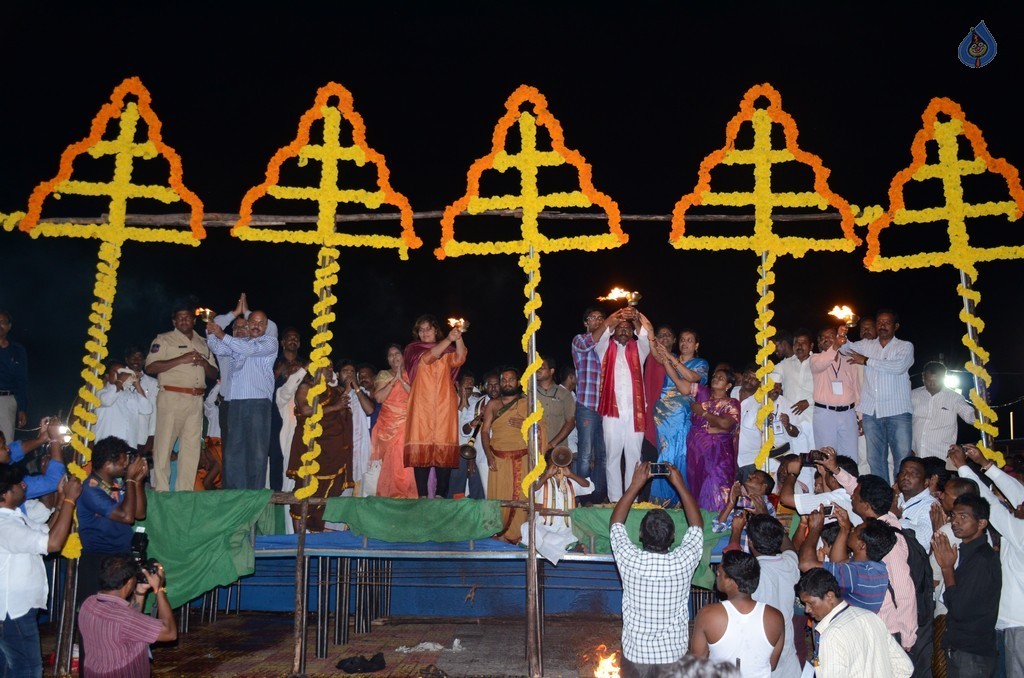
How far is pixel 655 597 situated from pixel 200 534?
4470 millimetres

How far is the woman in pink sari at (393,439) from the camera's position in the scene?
9.66 m

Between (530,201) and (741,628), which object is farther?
(530,201)

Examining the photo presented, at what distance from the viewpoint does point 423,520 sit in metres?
7.83

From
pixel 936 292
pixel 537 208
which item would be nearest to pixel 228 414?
pixel 537 208

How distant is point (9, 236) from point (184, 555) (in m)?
Answer: 8.69

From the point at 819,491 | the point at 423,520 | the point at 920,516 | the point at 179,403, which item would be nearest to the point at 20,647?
the point at 423,520

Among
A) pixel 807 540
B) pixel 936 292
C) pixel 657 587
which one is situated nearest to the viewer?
pixel 657 587

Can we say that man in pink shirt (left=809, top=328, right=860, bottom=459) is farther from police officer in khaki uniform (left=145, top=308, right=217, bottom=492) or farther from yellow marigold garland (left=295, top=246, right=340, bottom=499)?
police officer in khaki uniform (left=145, top=308, right=217, bottom=492)

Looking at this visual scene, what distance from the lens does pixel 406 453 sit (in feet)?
29.8

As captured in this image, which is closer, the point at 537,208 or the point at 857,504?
the point at 857,504

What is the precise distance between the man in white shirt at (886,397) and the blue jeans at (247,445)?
Result: 256 inches

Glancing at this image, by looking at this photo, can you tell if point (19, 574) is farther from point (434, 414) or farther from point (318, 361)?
point (434, 414)

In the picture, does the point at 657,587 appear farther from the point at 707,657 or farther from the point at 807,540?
the point at 807,540

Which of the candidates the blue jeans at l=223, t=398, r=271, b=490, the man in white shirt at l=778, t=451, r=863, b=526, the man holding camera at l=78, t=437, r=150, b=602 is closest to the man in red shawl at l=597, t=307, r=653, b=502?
the man in white shirt at l=778, t=451, r=863, b=526
